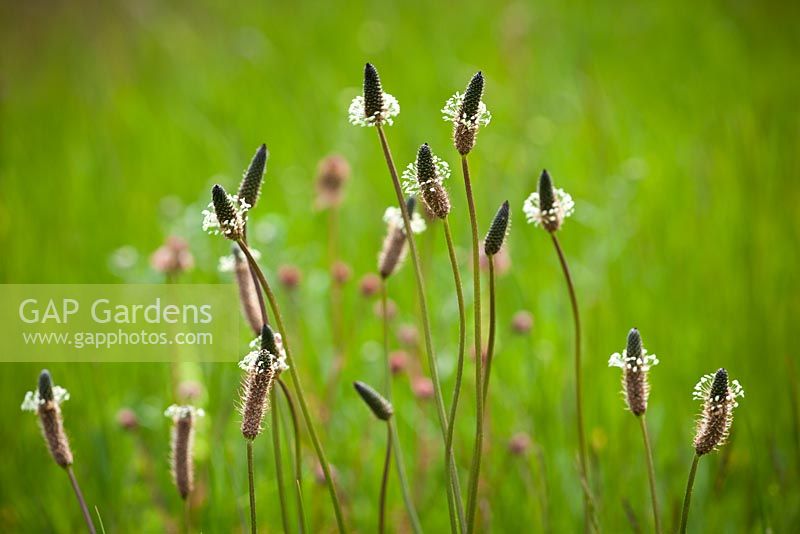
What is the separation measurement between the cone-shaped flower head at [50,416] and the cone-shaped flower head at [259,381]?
1.14ft

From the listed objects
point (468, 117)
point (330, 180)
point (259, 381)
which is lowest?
point (259, 381)

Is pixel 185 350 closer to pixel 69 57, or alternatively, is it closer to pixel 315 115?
pixel 315 115

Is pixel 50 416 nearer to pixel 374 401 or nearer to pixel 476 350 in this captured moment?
pixel 374 401

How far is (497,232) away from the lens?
1.06m

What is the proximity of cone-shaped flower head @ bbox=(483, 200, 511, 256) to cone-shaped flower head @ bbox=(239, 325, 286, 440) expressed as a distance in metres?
0.31

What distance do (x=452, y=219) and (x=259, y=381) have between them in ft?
7.64

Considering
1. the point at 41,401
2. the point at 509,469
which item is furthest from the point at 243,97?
the point at 41,401

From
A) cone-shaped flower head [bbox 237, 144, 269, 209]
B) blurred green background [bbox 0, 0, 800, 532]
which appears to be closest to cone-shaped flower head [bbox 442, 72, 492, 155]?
cone-shaped flower head [bbox 237, 144, 269, 209]

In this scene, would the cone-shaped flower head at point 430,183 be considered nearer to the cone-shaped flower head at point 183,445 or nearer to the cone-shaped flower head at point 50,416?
the cone-shaped flower head at point 183,445

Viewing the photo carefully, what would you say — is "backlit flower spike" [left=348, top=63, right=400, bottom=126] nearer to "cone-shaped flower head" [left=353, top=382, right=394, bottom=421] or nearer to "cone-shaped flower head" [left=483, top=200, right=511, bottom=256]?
"cone-shaped flower head" [left=483, top=200, right=511, bottom=256]

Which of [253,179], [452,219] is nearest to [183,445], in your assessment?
[253,179]

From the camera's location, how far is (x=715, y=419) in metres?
Result: 1.03

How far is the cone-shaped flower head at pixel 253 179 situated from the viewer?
3.76 ft

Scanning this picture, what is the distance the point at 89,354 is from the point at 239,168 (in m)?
1.12
